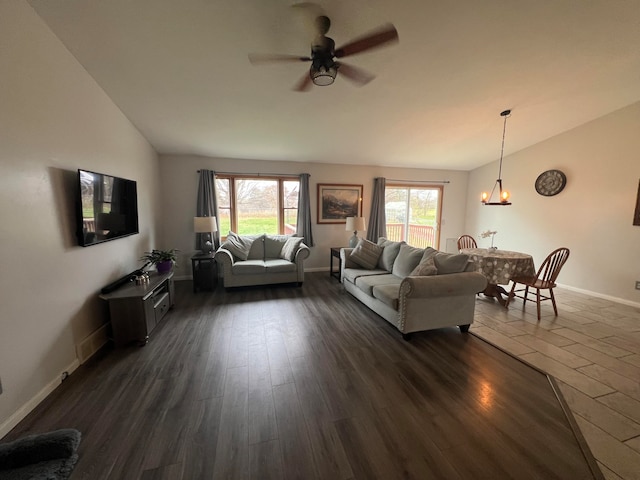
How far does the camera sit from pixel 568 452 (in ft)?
4.82

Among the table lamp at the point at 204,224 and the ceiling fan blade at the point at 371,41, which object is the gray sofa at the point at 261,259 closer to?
the table lamp at the point at 204,224

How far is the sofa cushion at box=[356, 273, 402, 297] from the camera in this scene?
10.8ft

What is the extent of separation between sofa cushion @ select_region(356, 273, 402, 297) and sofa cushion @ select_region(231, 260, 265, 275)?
1694 mm

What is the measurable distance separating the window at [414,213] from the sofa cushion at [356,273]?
2532 mm

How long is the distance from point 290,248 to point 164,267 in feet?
6.59

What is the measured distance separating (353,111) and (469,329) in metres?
3.12

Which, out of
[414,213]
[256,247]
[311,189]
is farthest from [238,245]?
[414,213]

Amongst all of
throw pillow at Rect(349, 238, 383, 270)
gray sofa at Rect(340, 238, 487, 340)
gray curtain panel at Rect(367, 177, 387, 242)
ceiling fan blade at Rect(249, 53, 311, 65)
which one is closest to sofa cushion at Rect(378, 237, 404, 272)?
throw pillow at Rect(349, 238, 383, 270)

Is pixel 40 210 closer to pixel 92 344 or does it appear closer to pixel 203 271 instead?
pixel 92 344

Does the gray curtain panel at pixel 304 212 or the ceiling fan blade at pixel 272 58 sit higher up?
the ceiling fan blade at pixel 272 58

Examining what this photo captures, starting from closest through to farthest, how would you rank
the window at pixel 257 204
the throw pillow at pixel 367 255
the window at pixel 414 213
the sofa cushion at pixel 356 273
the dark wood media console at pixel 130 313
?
the dark wood media console at pixel 130 313 → the sofa cushion at pixel 356 273 → the throw pillow at pixel 367 255 → the window at pixel 257 204 → the window at pixel 414 213

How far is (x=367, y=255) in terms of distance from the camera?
406 centimetres

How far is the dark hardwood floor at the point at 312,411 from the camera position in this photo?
1395 mm

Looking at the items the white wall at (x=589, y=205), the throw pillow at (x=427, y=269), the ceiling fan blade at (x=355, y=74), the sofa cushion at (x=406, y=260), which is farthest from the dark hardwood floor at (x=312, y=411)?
the white wall at (x=589, y=205)
